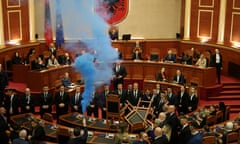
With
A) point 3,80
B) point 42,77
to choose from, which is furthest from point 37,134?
point 42,77

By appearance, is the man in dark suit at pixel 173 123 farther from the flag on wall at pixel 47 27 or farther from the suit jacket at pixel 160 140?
the flag on wall at pixel 47 27

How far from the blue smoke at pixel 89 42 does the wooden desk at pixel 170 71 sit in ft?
3.86

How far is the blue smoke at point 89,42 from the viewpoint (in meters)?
14.4

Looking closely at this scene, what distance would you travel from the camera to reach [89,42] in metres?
19.1

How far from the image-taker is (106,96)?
13859 millimetres

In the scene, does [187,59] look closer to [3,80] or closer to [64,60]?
[64,60]

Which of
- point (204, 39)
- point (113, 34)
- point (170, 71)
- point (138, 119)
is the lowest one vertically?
point (138, 119)

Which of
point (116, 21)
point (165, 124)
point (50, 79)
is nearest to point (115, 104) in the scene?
point (165, 124)

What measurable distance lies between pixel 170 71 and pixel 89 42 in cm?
396

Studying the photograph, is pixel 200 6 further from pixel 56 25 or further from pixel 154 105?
pixel 154 105

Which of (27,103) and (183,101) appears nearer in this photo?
(27,103)

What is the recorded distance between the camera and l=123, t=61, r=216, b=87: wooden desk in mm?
17156

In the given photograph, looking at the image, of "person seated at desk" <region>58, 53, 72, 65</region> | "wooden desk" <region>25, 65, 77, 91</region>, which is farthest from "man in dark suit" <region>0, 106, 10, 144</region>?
"person seated at desk" <region>58, 53, 72, 65</region>

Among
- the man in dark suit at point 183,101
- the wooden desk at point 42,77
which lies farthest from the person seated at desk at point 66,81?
the man in dark suit at point 183,101
